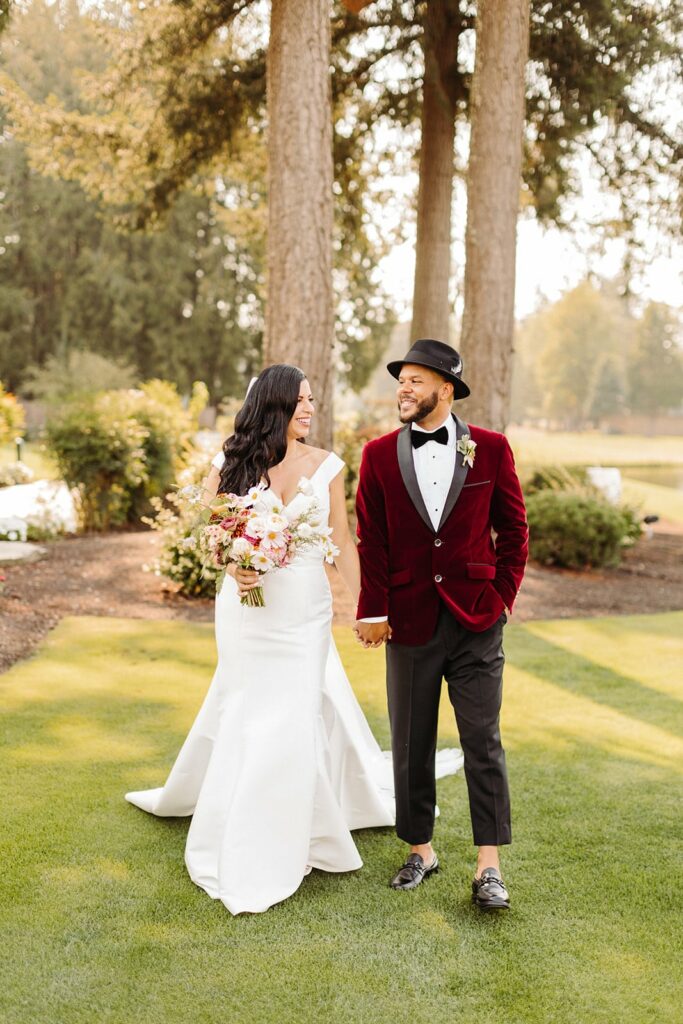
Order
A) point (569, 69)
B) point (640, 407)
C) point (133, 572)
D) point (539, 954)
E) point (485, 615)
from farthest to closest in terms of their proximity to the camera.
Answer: point (640, 407) < point (569, 69) < point (133, 572) < point (485, 615) < point (539, 954)

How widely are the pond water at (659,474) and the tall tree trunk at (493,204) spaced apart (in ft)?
67.1

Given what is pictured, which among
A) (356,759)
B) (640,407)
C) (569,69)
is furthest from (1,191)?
(640,407)

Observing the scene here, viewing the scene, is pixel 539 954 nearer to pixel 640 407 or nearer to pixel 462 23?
pixel 462 23

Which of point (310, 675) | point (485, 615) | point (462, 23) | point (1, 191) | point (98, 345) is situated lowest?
point (310, 675)

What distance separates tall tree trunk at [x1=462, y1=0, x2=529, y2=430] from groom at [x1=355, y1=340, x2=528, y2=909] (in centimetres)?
550

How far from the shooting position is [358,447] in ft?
45.4

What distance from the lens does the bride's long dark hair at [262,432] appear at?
3.83 m

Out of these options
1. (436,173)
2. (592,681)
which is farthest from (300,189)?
(592,681)

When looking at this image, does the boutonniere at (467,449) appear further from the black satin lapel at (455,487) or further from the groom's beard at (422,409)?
the groom's beard at (422,409)

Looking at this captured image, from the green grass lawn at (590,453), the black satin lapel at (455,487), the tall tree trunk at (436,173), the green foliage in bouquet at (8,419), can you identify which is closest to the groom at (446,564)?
the black satin lapel at (455,487)

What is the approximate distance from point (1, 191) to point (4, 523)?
26905 mm

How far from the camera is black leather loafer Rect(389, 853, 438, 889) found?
3.80 m

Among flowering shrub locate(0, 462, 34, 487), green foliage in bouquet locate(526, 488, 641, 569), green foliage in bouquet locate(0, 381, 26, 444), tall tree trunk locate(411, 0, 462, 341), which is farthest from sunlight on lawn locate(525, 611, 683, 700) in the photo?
flowering shrub locate(0, 462, 34, 487)

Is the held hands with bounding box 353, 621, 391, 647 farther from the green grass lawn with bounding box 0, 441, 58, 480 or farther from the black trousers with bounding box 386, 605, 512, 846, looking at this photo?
the green grass lawn with bounding box 0, 441, 58, 480
